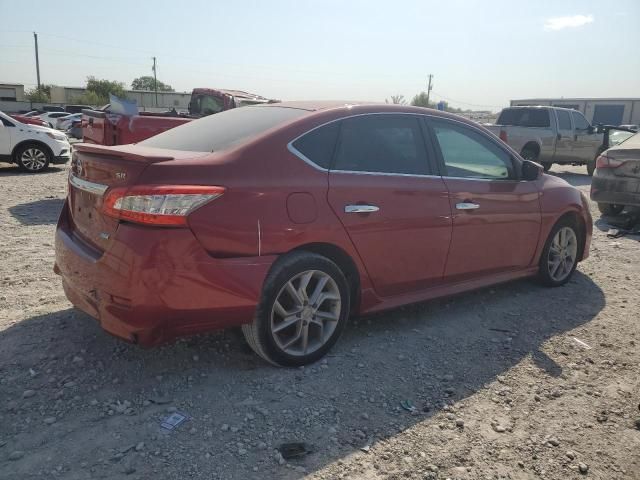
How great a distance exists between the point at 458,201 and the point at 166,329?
7.77 feet

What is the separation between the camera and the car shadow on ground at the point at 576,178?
1472 cm

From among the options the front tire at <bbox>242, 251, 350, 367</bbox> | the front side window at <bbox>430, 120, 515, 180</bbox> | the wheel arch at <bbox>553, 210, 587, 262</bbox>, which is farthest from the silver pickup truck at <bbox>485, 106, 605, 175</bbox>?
the front tire at <bbox>242, 251, 350, 367</bbox>

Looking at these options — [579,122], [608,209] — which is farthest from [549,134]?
[608,209]

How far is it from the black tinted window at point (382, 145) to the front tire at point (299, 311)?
71 centimetres

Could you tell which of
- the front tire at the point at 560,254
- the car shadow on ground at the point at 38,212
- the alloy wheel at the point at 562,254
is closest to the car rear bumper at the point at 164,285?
the front tire at the point at 560,254

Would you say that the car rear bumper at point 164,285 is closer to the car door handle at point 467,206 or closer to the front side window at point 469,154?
the car door handle at point 467,206

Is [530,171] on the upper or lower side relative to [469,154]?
lower

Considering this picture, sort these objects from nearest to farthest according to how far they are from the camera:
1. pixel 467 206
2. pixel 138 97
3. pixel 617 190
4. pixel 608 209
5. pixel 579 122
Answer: pixel 467 206, pixel 617 190, pixel 608 209, pixel 579 122, pixel 138 97

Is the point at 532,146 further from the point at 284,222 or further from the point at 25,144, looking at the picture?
the point at 284,222

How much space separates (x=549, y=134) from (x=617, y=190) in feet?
24.5

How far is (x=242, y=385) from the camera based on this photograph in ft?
10.3

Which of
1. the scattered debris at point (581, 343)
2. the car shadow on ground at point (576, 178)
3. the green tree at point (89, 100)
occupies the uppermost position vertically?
the green tree at point (89, 100)

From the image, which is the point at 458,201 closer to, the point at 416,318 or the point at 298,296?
the point at 416,318

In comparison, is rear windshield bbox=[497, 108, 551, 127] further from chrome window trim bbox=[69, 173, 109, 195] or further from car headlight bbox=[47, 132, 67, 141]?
chrome window trim bbox=[69, 173, 109, 195]
